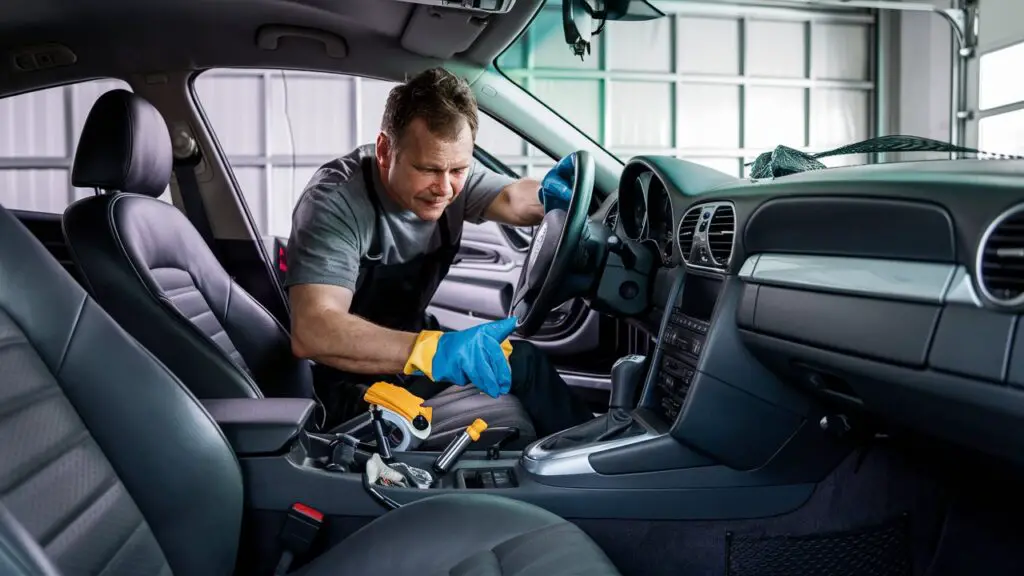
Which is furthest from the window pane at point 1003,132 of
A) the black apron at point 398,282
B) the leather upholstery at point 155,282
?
the leather upholstery at point 155,282

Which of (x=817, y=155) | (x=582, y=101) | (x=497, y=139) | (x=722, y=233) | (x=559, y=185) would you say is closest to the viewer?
(x=722, y=233)

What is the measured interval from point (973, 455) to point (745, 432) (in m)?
0.34

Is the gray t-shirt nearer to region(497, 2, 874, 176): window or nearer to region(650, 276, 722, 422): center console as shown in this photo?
region(650, 276, 722, 422): center console

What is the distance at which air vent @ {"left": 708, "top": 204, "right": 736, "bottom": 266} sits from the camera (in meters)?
1.22

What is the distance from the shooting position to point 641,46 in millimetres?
6215

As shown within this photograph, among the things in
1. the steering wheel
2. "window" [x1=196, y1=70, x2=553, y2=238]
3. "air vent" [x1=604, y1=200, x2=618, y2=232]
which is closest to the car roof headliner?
"air vent" [x1=604, y1=200, x2=618, y2=232]

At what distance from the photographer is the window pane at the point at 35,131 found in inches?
156

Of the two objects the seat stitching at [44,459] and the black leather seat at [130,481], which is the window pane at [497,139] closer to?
the black leather seat at [130,481]

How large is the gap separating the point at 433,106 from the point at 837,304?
3.45ft

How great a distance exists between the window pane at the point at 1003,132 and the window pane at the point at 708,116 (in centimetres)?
171

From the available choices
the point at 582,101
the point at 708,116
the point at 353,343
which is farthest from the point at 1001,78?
the point at 353,343

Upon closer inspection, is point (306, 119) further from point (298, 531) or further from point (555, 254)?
point (298, 531)

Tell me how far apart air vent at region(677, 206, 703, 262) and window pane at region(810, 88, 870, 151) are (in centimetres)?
592

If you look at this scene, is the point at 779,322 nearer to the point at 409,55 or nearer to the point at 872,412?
the point at 872,412
